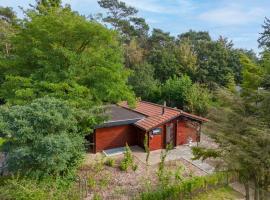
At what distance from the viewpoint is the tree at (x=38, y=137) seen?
9.73 metres

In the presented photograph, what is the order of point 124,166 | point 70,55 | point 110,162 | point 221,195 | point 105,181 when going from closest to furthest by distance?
point 221,195
point 105,181
point 70,55
point 124,166
point 110,162

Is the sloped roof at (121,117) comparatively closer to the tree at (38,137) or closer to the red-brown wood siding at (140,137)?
the red-brown wood siding at (140,137)

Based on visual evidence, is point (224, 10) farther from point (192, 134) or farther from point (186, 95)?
point (186, 95)

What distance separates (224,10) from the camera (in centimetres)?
1147

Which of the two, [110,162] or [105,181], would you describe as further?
[110,162]

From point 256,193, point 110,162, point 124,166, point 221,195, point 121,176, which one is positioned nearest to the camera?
point 256,193

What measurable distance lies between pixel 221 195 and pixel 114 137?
7.87 m

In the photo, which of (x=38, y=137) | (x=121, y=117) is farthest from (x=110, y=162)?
(x=38, y=137)

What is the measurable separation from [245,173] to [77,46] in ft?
33.0

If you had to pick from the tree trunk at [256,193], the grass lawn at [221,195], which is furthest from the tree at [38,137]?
the tree trunk at [256,193]

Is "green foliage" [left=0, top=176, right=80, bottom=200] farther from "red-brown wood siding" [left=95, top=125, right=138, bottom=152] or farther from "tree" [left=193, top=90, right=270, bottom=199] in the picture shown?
"red-brown wood siding" [left=95, top=125, right=138, bottom=152]

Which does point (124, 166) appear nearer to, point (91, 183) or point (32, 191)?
point (91, 183)

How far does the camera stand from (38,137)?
390 inches

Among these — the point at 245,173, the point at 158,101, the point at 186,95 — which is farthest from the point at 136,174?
the point at 158,101
